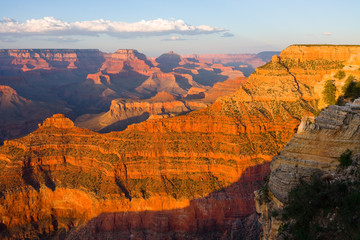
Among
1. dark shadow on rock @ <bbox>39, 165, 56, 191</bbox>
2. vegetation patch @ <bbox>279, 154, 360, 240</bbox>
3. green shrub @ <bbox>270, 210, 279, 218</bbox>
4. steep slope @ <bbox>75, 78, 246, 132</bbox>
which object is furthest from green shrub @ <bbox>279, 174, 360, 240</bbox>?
steep slope @ <bbox>75, 78, 246, 132</bbox>

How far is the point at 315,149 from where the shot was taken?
768 inches

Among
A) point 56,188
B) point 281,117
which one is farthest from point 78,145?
point 281,117

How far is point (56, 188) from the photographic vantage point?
5244cm

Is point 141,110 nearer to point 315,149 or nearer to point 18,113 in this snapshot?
point 18,113

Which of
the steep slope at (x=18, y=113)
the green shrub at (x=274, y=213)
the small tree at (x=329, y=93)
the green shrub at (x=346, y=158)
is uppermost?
the small tree at (x=329, y=93)

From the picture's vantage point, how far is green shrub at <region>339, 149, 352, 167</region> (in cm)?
1825

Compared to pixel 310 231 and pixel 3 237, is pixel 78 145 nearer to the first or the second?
pixel 3 237

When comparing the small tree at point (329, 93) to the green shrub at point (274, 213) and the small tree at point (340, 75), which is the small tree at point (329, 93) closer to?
the small tree at point (340, 75)

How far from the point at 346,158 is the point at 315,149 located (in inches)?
71.5

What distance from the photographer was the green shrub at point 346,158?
59.9ft

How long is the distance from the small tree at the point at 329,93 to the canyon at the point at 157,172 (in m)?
20.4

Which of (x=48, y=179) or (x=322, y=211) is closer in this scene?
(x=322, y=211)

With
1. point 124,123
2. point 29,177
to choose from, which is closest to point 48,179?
point 29,177

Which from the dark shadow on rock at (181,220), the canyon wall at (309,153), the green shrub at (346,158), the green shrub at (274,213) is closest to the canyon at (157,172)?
the dark shadow on rock at (181,220)
